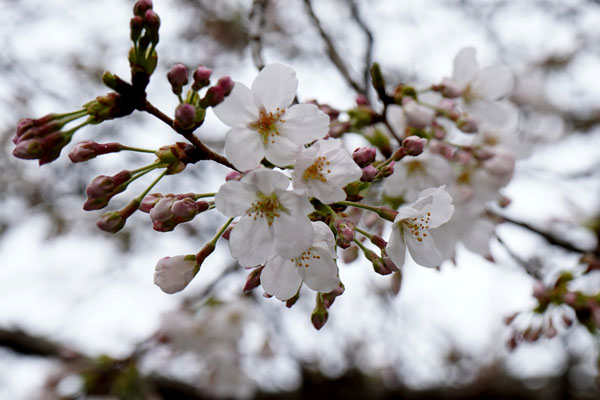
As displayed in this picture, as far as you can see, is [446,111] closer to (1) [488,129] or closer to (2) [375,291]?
(1) [488,129]

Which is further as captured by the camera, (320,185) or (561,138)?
(561,138)

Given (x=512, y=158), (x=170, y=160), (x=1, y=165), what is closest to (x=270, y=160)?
(x=170, y=160)

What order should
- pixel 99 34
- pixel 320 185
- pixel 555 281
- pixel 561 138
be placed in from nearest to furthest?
pixel 320 185 → pixel 555 281 → pixel 99 34 → pixel 561 138

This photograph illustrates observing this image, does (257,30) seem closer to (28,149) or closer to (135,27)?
(135,27)

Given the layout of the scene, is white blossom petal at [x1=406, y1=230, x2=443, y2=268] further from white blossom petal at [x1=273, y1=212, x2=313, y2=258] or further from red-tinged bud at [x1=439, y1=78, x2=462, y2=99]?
red-tinged bud at [x1=439, y1=78, x2=462, y2=99]

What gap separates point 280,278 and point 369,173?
12.4 inches

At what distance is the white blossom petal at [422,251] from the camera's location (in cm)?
124

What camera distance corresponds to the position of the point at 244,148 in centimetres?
113

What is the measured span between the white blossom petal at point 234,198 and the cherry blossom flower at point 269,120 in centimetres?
5

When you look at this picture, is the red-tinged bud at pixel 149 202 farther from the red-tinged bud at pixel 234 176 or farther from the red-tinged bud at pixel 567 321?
the red-tinged bud at pixel 567 321

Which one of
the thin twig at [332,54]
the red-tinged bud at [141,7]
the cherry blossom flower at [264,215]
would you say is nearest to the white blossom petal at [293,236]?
Result: the cherry blossom flower at [264,215]

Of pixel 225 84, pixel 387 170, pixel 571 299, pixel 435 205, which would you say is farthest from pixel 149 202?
pixel 571 299

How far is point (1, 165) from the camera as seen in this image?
4508 mm

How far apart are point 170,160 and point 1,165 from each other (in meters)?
4.09
